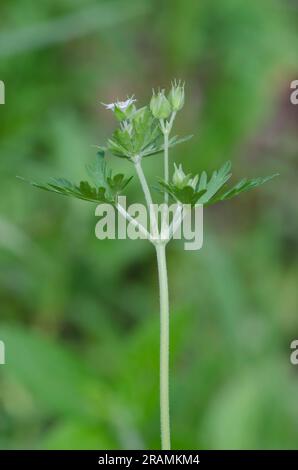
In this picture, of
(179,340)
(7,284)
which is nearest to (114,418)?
(179,340)

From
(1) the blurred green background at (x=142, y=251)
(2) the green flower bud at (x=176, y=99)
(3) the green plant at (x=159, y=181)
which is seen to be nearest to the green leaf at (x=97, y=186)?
(3) the green plant at (x=159, y=181)

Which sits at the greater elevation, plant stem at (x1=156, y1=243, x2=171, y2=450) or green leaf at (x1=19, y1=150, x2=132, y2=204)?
green leaf at (x1=19, y1=150, x2=132, y2=204)

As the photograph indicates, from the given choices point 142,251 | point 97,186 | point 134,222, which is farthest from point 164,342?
point 142,251

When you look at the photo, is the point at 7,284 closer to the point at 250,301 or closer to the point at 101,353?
the point at 101,353

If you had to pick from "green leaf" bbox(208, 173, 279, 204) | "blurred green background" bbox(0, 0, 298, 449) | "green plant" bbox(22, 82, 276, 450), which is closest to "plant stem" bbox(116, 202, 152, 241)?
"green plant" bbox(22, 82, 276, 450)

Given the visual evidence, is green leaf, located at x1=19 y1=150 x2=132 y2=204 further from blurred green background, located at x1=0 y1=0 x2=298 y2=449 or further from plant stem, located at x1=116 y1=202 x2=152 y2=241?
blurred green background, located at x1=0 y1=0 x2=298 y2=449

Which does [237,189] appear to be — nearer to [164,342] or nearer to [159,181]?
[159,181]

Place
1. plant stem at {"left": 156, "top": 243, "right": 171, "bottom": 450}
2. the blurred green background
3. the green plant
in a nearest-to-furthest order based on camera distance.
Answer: plant stem at {"left": 156, "top": 243, "right": 171, "bottom": 450} → the green plant → the blurred green background

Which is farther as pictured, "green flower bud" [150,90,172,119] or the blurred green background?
the blurred green background
